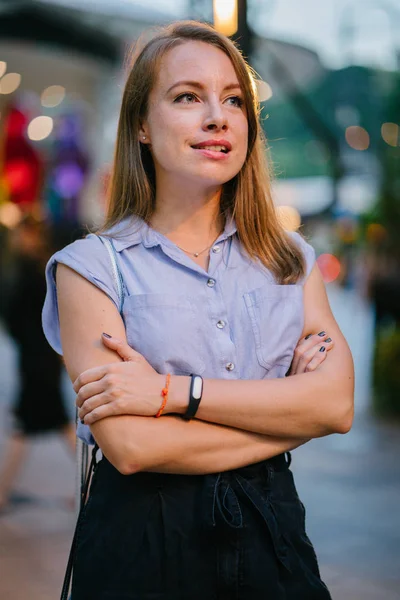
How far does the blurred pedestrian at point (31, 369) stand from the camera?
650cm

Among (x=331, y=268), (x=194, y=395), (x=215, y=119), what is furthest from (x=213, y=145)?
(x=331, y=268)

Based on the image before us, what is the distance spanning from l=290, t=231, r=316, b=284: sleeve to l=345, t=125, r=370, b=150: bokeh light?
13.7 meters

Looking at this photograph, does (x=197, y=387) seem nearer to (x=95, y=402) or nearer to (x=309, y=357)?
(x=95, y=402)

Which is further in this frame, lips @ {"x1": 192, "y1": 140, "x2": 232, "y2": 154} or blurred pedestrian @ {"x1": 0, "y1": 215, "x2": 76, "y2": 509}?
blurred pedestrian @ {"x1": 0, "y1": 215, "x2": 76, "y2": 509}

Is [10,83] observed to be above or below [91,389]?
above

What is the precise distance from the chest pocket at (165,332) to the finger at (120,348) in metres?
0.06

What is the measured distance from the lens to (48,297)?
2443 millimetres

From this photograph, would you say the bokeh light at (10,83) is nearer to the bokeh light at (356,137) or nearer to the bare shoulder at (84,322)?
the bokeh light at (356,137)

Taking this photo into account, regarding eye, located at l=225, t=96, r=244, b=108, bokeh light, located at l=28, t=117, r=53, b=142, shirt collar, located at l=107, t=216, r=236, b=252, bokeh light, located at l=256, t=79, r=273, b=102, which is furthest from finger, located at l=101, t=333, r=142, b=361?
bokeh light, located at l=28, t=117, r=53, b=142

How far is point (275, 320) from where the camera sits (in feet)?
7.71

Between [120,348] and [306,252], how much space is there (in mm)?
628

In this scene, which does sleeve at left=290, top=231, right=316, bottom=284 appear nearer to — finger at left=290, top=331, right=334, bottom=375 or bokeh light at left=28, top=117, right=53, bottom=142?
finger at left=290, top=331, right=334, bottom=375

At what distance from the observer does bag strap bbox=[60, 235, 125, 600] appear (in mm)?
2318

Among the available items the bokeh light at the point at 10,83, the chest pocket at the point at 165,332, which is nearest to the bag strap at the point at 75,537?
the chest pocket at the point at 165,332
